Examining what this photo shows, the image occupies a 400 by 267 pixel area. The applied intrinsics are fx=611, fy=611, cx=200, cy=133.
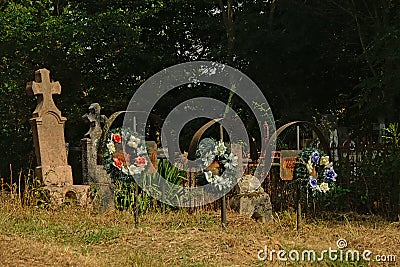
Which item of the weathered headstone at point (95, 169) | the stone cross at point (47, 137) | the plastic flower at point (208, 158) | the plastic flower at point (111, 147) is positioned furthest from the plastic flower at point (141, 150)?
the stone cross at point (47, 137)

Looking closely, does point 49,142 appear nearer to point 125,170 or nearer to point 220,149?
point 125,170

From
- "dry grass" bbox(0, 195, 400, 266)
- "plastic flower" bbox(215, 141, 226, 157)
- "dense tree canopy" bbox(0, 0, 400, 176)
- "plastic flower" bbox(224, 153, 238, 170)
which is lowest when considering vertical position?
"dry grass" bbox(0, 195, 400, 266)

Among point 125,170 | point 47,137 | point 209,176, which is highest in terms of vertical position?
point 47,137

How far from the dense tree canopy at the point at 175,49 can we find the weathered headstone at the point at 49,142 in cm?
446

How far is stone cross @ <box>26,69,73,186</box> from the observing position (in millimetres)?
10211

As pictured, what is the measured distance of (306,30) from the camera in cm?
1555

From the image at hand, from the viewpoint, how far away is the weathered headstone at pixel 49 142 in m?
10.0

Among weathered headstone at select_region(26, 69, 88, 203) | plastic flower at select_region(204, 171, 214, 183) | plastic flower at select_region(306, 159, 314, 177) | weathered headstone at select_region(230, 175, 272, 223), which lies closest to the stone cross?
weathered headstone at select_region(26, 69, 88, 203)

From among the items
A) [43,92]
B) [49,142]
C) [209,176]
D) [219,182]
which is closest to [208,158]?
[209,176]

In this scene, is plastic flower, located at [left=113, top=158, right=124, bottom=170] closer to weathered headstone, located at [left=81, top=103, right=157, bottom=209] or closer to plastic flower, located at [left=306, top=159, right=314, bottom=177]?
weathered headstone, located at [left=81, top=103, right=157, bottom=209]

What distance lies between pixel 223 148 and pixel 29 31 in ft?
32.6

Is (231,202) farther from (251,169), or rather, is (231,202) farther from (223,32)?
(223,32)

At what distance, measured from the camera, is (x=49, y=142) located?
10.4 m

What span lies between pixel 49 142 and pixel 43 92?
898 millimetres
